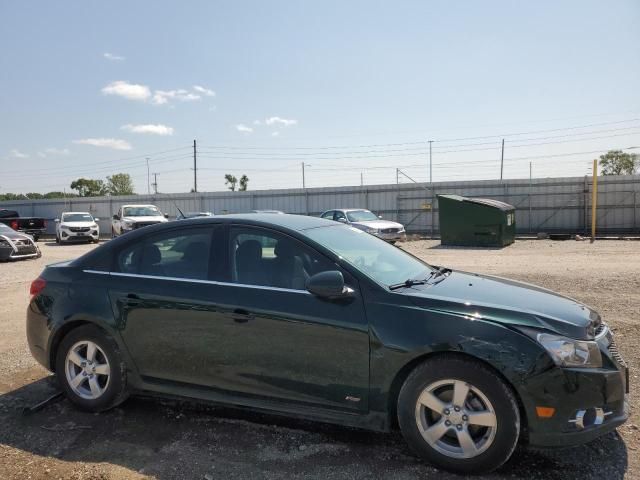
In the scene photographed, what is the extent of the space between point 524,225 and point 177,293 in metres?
24.3

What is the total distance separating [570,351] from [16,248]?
654 inches

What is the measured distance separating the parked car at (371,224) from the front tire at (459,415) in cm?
1540

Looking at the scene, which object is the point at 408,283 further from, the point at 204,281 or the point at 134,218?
the point at 134,218

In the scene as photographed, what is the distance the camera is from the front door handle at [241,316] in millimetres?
3511

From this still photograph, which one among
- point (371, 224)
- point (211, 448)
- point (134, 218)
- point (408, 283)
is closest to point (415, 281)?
point (408, 283)

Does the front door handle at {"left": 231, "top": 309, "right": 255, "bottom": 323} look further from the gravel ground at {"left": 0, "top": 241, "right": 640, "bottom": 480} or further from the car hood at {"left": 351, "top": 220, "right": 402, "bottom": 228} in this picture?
the car hood at {"left": 351, "top": 220, "right": 402, "bottom": 228}

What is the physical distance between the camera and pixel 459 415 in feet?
9.89

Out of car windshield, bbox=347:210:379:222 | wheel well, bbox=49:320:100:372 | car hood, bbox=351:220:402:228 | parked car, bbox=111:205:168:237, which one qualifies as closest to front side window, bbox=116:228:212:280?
wheel well, bbox=49:320:100:372

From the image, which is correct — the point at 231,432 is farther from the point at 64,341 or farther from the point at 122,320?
the point at 64,341

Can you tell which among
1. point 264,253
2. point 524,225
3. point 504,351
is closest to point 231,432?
point 264,253

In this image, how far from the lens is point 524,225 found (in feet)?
82.9

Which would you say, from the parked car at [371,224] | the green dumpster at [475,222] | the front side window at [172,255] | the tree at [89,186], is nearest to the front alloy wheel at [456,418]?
the front side window at [172,255]

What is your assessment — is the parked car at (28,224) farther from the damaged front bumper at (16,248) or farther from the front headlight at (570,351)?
the front headlight at (570,351)

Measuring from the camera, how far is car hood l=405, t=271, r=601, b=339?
302 cm
